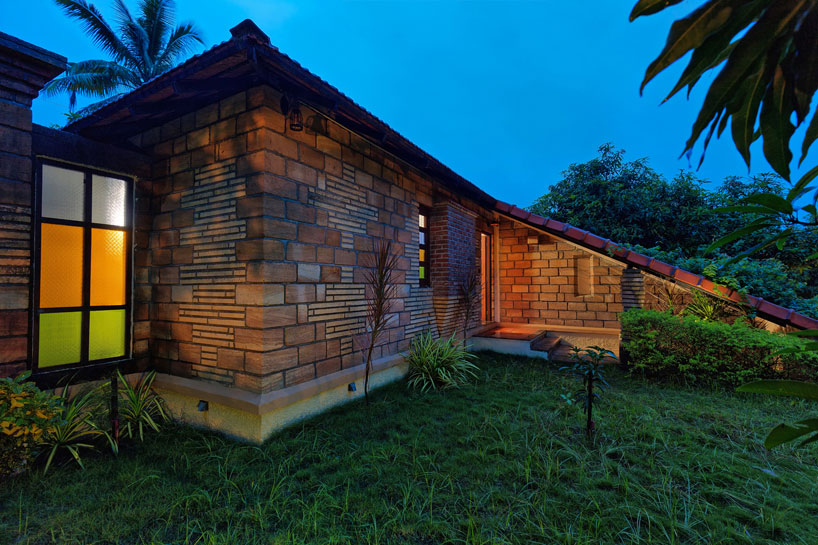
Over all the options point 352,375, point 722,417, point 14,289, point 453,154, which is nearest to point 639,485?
point 722,417

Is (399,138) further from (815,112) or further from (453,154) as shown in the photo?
(453,154)

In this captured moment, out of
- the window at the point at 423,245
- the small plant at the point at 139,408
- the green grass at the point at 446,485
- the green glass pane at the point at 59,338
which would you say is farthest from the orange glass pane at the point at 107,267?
the window at the point at 423,245

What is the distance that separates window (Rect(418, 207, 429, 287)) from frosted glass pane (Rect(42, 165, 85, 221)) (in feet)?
15.2

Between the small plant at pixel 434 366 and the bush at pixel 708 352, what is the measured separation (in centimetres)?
284

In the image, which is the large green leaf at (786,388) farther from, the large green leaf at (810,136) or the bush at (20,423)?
the bush at (20,423)

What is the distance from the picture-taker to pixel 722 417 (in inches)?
A: 161

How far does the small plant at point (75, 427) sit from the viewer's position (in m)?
3.35

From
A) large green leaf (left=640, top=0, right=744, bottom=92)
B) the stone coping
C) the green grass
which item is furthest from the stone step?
large green leaf (left=640, top=0, right=744, bottom=92)

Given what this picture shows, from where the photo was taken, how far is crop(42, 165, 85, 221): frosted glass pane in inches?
153

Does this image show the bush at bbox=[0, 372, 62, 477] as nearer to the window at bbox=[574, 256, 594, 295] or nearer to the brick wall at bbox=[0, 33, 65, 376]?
the brick wall at bbox=[0, 33, 65, 376]

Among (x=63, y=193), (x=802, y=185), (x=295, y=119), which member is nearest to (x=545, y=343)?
(x=295, y=119)

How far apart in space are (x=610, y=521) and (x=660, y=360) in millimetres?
3997

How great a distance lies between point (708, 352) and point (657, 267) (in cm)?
184

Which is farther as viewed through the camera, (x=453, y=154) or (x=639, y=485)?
(x=453, y=154)
